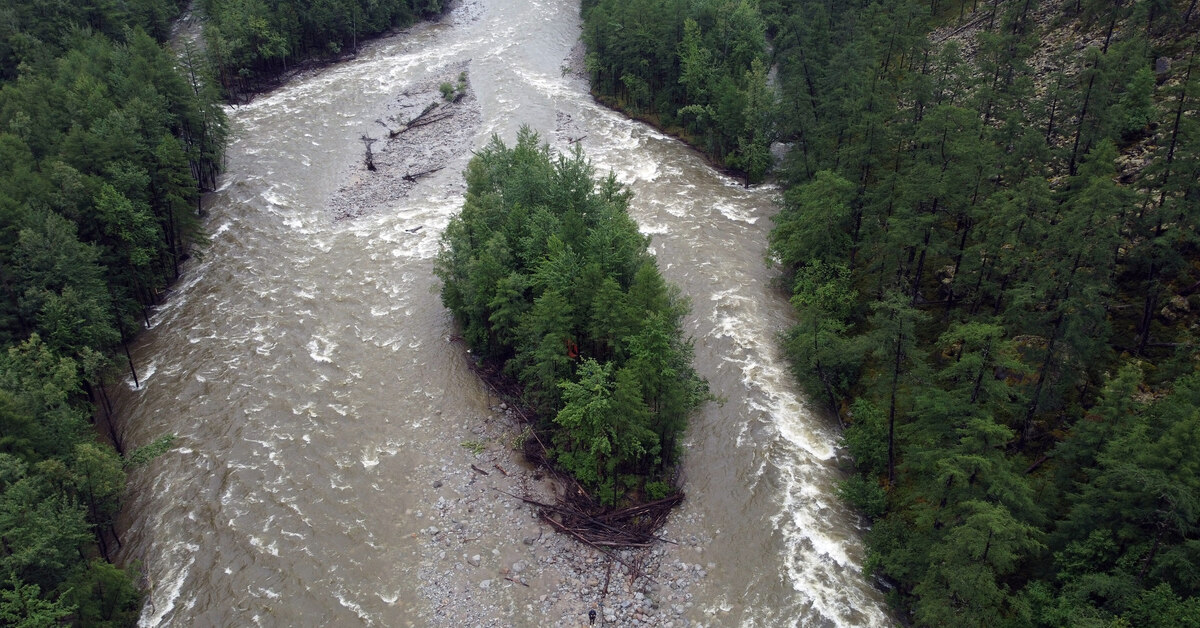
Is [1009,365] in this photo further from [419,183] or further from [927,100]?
[419,183]

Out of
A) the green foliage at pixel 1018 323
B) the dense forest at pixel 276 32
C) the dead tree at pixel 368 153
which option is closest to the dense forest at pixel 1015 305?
the green foliage at pixel 1018 323

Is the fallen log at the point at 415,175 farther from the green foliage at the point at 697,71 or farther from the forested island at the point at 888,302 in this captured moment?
the green foliage at the point at 697,71

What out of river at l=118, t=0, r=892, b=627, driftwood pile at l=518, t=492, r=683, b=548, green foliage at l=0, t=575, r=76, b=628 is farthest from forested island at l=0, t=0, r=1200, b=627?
river at l=118, t=0, r=892, b=627

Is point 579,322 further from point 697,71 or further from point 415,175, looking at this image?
point 697,71

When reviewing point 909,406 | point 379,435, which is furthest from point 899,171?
point 379,435

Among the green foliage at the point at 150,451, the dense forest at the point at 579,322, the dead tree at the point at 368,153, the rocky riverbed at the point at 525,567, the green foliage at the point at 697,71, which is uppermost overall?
the green foliage at the point at 697,71

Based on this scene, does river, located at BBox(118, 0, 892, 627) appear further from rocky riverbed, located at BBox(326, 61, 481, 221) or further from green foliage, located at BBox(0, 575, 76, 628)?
green foliage, located at BBox(0, 575, 76, 628)
